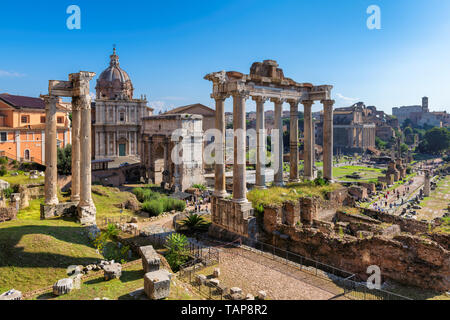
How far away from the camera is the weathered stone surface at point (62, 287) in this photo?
9.71 m

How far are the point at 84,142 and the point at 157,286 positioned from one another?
1086cm

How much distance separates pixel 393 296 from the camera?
11.6 m

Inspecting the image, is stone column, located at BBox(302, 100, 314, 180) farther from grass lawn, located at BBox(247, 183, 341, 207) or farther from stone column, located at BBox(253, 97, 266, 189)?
stone column, located at BBox(253, 97, 266, 189)

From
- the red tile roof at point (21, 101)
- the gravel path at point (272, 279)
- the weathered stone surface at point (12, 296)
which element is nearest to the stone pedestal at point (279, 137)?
the gravel path at point (272, 279)

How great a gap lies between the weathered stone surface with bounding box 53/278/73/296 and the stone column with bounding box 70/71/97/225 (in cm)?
785

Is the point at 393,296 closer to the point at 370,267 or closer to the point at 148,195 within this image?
the point at 370,267

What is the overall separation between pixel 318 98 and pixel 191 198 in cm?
1821

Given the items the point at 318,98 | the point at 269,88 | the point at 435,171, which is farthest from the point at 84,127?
the point at 435,171

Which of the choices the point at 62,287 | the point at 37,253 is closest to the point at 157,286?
the point at 62,287

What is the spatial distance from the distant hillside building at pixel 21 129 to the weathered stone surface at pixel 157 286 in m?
37.5

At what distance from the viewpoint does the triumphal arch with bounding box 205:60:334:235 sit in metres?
16.8

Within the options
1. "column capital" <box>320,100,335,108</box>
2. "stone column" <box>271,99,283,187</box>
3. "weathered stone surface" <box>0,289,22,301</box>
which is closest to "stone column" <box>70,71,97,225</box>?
"weathered stone surface" <box>0,289,22,301</box>

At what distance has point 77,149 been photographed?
18656mm

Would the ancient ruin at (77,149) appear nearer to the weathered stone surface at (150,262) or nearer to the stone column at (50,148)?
the stone column at (50,148)
